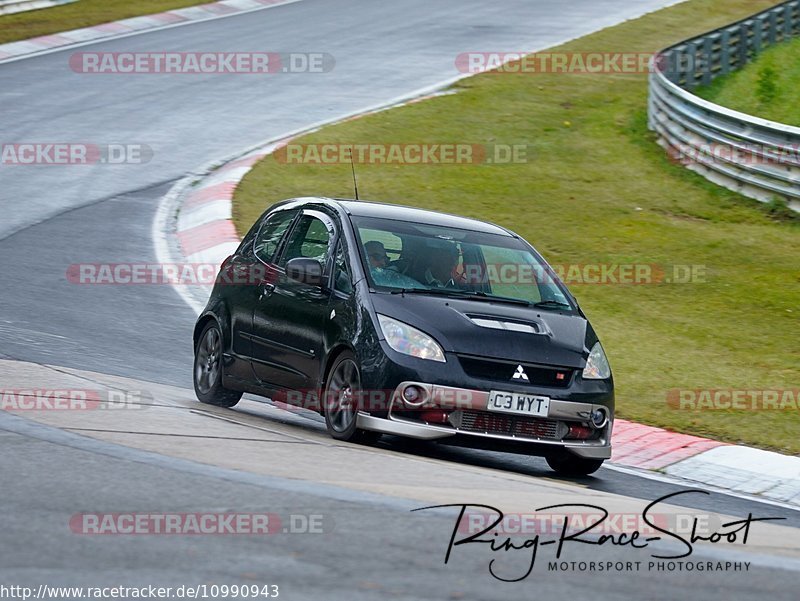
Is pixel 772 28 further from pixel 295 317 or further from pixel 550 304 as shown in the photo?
pixel 295 317

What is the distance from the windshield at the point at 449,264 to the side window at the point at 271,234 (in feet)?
3.02

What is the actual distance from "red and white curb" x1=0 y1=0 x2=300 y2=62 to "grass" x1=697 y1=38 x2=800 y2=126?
14148 millimetres

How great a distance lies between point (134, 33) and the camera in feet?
107

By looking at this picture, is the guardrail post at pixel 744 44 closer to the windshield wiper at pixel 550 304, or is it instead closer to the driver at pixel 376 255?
the windshield wiper at pixel 550 304

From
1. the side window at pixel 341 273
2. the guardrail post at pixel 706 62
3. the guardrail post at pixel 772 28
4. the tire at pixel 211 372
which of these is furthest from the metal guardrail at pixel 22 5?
the side window at pixel 341 273

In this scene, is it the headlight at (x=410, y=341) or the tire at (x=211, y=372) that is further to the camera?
the tire at (x=211, y=372)

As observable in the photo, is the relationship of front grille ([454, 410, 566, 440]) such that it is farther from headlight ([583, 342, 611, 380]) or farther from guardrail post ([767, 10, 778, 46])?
guardrail post ([767, 10, 778, 46])

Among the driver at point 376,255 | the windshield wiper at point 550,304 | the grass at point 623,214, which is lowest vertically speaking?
the grass at point 623,214

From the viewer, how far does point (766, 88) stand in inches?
974

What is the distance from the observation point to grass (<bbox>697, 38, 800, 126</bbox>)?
78.6 ft

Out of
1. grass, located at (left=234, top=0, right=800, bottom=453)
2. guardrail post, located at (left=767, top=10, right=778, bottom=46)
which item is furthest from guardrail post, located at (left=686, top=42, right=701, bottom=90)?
guardrail post, located at (left=767, top=10, right=778, bottom=46)

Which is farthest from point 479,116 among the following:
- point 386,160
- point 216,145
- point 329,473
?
point 329,473

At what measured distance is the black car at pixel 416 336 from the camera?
8.21 m

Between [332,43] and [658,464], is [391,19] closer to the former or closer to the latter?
[332,43]
